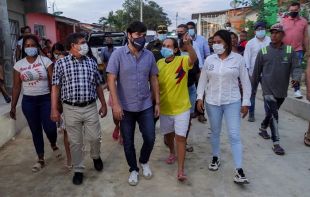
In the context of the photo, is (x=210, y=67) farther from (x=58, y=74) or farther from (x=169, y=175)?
(x=58, y=74)

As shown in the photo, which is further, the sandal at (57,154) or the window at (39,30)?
the window at (39,30)

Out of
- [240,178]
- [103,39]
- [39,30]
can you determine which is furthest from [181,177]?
[39,30]

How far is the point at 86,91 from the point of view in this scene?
428 centimetres

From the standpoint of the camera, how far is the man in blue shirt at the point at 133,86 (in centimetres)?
411

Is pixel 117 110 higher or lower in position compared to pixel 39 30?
lower

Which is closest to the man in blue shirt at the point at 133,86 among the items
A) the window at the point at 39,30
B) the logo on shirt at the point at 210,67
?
the logo on shirt at the point at 210,67

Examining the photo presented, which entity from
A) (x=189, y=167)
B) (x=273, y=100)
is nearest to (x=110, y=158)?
(x=189, y=167)

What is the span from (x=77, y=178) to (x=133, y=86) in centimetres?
132

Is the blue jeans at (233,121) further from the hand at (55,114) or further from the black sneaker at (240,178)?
the hand at (55,114)

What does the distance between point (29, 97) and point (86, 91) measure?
952 millimetres

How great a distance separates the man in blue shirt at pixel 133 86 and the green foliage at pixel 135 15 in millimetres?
37661

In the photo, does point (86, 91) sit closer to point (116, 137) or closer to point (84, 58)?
point (84, 58)

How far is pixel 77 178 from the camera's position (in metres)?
4.44

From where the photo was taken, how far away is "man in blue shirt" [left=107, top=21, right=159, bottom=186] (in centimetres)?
411
